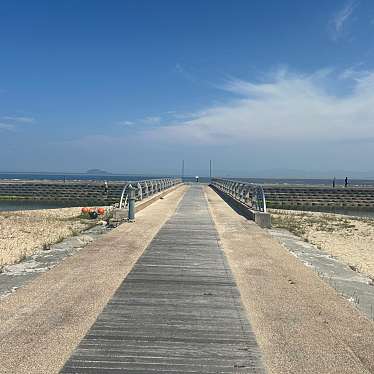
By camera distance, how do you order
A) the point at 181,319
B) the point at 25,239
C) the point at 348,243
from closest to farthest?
the point at 181,319
the point at 25,239
the point at 348,243

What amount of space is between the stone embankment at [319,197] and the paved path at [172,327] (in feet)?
136

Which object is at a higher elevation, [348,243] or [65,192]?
[348,243]

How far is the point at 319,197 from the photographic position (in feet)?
168

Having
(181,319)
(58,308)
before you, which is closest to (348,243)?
(181,319)

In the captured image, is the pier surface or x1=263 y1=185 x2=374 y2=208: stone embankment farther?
x1=263 y1=185 x2=374 y2=208: stone embankment

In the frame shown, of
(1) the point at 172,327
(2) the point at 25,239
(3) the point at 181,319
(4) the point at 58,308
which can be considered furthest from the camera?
(2) the point at 25,239

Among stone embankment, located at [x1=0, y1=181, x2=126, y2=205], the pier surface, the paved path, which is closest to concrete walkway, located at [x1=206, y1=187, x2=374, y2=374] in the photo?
the pier surface

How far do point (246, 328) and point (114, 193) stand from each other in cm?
5074

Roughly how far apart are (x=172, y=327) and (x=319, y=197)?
49.1 metres

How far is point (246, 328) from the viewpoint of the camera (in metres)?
4.69

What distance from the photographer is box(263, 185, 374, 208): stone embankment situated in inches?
1946

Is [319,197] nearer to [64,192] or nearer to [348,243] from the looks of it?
[64,192]

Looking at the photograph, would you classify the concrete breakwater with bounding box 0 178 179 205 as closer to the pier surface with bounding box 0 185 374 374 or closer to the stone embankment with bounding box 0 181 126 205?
the stone embankment with bounding box 0 181 126 205

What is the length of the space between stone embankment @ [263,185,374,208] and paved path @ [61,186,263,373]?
41527mm
